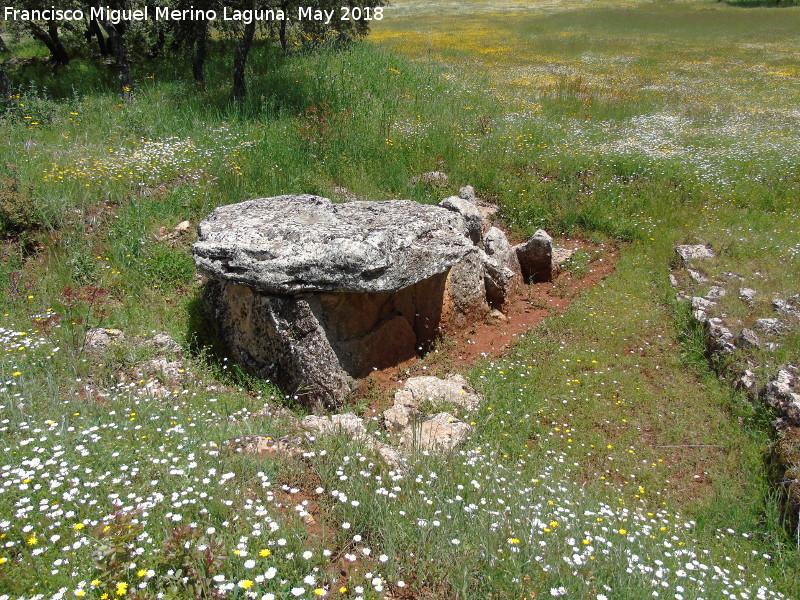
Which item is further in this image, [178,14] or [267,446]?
[178,14]

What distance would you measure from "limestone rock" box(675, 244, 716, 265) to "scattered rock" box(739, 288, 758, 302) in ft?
5.26

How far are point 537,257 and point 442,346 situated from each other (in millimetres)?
3455

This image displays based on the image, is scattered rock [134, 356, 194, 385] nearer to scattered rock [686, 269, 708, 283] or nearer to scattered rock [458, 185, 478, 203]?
scattered rock [458, 185, 478, 203]

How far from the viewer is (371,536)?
4.30 metres

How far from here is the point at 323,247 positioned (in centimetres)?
754

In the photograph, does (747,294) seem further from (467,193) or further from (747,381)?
(467,193)

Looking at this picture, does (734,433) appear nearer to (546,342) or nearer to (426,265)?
(546,342)

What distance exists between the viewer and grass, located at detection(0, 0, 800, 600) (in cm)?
401

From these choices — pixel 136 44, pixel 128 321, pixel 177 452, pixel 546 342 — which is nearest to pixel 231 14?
pixel 136 44

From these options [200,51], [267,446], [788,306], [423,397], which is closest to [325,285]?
[423,397]

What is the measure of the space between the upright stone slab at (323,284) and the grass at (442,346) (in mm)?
635

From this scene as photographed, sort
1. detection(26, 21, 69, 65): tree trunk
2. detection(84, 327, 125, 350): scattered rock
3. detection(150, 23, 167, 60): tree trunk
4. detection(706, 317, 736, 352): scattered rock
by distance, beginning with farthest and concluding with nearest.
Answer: detection(150, 23, 167, 60): tree trunk
detection(26, 21, 69, 65): tree trunk
detection(706, 317, 736, 352): scattered rock
detection(84, 327, 125, 350): scattered rock

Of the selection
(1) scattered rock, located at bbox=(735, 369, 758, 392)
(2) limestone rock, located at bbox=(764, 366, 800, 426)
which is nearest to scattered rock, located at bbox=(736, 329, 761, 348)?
(1) scattered rock, located at bbox=(735, 369, 758, 392)

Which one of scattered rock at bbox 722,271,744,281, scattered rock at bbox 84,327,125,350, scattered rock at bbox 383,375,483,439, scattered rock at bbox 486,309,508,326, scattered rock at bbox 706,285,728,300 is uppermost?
scattered rock at bbox 722,271,744,281
